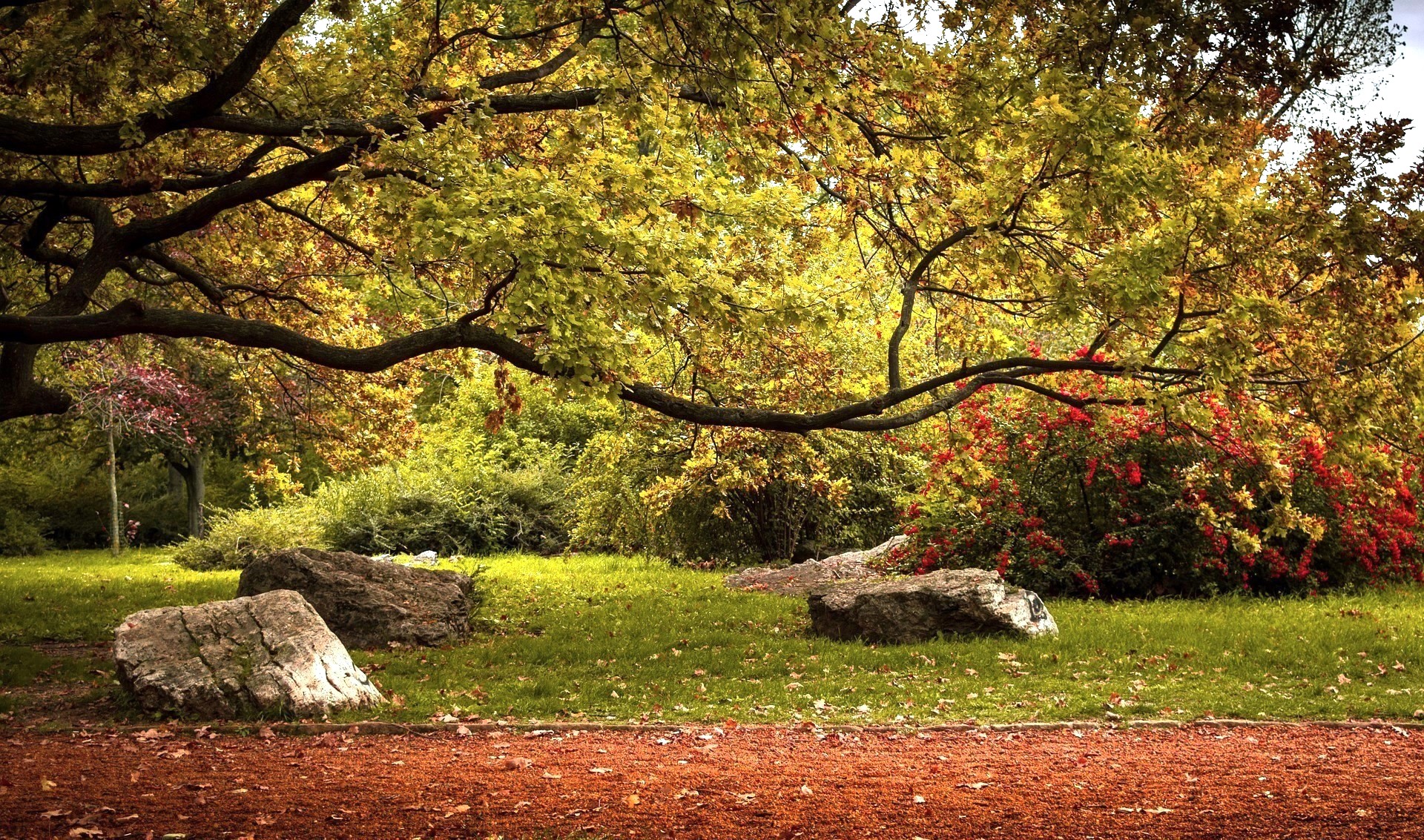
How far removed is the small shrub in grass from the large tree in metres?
9.55

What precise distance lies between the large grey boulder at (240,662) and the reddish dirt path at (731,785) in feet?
1.92

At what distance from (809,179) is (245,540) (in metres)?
14.2

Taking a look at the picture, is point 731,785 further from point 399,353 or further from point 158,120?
point 158,120

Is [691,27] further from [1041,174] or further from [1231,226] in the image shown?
[1231,226]

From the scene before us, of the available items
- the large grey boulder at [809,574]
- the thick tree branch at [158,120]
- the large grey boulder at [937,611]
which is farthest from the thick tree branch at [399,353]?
the large grey boulder at [809,574]

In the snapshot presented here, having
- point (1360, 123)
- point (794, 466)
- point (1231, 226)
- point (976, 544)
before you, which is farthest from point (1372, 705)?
point (794, 466)

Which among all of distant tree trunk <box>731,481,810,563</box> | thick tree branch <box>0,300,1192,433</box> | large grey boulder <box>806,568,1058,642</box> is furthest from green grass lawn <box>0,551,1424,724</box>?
distant tree trunk <box>731,481,810,563</box>

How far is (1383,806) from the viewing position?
547cm

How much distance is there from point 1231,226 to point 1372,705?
381cm

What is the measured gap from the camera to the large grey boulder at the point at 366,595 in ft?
37.0

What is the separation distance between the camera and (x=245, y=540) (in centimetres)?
1942

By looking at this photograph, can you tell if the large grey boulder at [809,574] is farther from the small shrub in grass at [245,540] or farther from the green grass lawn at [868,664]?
the small shrub in grass at [245,540]

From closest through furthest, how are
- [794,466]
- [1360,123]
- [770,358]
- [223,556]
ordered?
[1360,123] < [770,358] < [794,466] < [223,556]

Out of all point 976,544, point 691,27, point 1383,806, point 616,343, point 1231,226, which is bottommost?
point 1383,806
